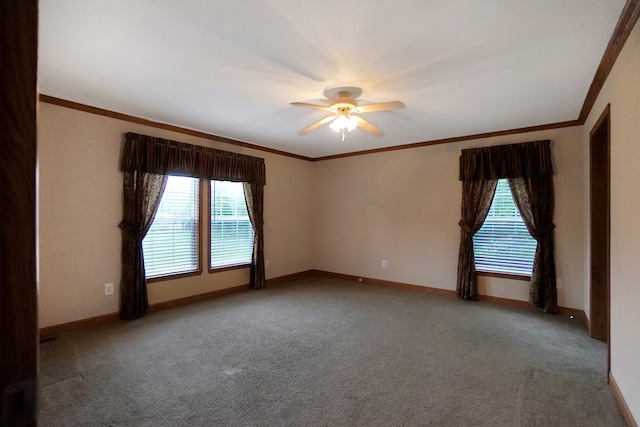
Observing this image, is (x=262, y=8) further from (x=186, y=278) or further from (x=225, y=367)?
(x=186, y=278)

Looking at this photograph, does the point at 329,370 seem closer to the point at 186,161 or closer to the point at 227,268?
the point at 227,268

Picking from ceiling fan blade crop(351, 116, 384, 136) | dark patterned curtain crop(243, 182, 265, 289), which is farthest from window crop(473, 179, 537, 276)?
dark patterned curtain crop(243, 182, 265, 289)

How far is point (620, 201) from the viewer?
2148 mm

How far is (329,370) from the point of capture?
2.59 m

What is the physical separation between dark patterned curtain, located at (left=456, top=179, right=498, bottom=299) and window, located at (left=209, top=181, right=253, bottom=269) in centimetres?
332

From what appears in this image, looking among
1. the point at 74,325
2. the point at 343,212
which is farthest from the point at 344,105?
the point at 74,325

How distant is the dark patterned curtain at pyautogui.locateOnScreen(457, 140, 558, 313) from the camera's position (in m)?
4.04

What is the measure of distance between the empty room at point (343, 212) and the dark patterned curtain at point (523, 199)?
0.03 metres

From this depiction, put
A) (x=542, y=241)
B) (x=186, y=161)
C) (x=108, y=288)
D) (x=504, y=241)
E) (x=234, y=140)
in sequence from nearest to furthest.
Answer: (x=108, y=288), (x=542, y=241), (x=186, y=161), (x=504, y=241), (x=234, y=140)

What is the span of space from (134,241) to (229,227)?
1462mm

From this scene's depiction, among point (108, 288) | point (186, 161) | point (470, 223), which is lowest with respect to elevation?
point (108, 288)

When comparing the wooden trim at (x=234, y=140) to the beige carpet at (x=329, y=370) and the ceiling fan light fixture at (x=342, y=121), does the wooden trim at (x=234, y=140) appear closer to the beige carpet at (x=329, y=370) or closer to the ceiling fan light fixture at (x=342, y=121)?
the ceiling fan light fixture at (x=342, y=121)

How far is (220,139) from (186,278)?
6.90 ft
